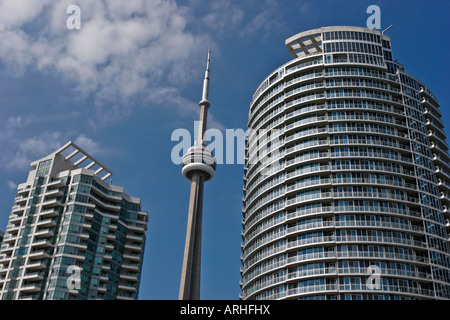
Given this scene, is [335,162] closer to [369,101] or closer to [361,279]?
[369,101]

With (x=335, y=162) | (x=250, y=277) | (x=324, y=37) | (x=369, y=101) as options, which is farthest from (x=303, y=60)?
(x=250, y=277)

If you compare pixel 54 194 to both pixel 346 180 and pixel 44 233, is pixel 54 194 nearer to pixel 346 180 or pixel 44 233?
pixel 44 233

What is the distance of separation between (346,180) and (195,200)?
216 feet

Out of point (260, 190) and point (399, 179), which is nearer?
point (399, 179)

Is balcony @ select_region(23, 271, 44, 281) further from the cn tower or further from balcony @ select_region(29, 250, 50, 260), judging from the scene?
the cn tower

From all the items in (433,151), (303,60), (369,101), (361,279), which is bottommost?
(361,279)

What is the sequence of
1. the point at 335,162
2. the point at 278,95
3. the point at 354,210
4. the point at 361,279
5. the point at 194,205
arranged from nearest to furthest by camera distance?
the point at 361,279, the point at 354,210, the point at 335,162, the point at 278,95, the point at 194,205

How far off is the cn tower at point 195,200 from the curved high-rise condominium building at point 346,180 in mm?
34734

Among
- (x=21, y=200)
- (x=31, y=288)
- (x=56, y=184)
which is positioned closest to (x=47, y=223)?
(x=56, y=184)

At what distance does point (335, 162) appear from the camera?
97312mm

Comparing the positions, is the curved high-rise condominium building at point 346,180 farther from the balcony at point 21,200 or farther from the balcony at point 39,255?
the balcony at point 21,200

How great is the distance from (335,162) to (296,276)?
23.8 meters

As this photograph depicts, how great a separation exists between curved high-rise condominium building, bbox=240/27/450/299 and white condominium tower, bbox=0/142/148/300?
33029 mm
